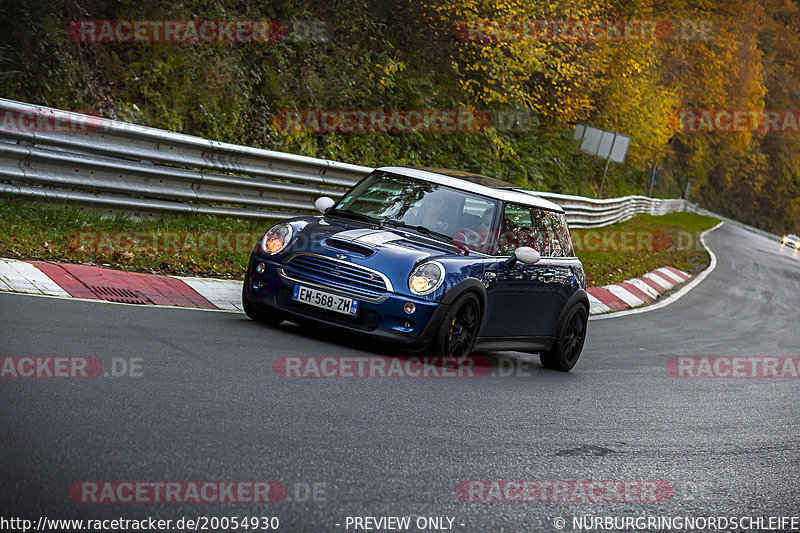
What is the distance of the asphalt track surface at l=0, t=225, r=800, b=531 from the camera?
409cm

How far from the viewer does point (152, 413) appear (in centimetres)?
496

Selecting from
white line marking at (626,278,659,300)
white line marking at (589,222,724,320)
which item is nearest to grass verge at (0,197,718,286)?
white line marking at (589,222,724,320)

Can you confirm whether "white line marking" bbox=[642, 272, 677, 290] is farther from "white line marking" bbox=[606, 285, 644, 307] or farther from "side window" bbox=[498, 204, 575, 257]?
"side window" bbox=[498, 204, 575, 257]

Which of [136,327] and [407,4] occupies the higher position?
[407,4]

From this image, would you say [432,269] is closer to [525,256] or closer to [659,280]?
[525,256]

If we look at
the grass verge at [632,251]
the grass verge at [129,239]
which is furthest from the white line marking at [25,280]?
the grass verge at [632,251]

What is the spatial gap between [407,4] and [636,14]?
59.3 ft

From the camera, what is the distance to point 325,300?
7.73 m

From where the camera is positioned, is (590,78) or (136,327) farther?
(590,78)

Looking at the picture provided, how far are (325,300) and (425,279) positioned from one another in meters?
0.78

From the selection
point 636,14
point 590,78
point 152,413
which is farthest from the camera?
point 636,14

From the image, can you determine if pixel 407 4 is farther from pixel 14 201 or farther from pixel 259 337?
pixel 259 337

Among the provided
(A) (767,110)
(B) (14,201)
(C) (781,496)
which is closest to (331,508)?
(C) (781,496)

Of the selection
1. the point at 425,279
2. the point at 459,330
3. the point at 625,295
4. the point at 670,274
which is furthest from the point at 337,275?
the point at 670,274
